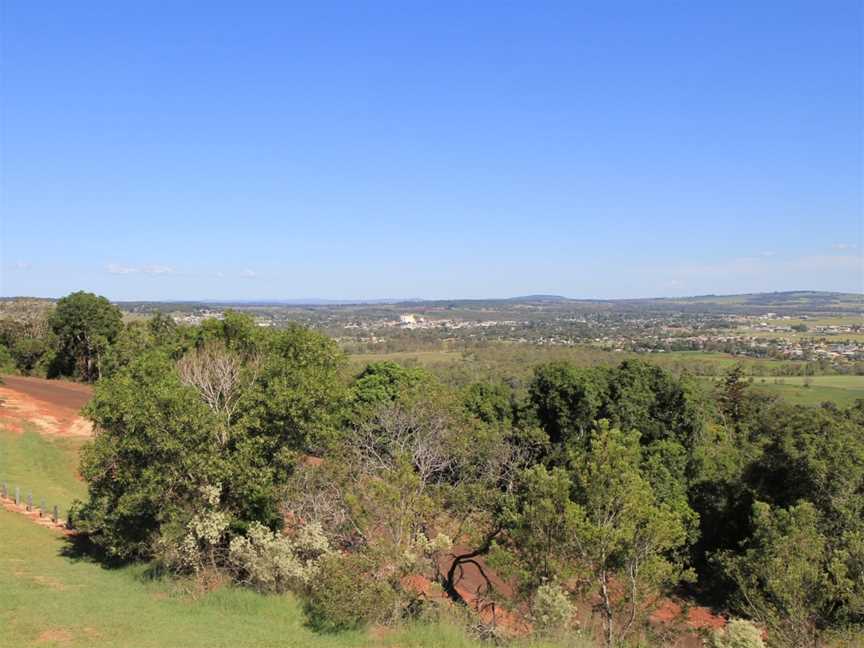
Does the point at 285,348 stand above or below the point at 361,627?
above

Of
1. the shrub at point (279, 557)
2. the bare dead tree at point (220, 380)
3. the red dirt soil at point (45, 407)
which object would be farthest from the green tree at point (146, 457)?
the red dirt soil at point (45, 407)

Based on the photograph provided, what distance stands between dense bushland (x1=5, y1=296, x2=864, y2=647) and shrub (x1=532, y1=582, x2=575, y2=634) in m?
0.05

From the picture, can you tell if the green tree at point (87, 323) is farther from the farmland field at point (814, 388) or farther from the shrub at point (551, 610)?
the farmland field at point (814, 388)

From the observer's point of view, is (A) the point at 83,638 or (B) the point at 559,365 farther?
(B) the point at 559,365

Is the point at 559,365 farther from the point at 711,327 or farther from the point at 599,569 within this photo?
the point at 711,327

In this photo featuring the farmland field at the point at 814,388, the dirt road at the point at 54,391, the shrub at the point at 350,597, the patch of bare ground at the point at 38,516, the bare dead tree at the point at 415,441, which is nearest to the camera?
the shrub at the point at 350,597

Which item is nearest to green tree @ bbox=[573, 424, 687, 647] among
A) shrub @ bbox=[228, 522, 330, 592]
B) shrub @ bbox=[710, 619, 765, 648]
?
shrub @ bbox=[710, 619, 765, 648]

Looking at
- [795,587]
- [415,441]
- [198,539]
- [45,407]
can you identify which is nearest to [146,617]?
[198,539]

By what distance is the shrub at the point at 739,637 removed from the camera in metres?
12.3

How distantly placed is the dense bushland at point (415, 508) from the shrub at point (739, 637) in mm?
38

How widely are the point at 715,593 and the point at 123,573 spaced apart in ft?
75.2

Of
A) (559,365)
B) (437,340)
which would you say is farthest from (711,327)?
(559,365)

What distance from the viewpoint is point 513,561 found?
50.6 ft

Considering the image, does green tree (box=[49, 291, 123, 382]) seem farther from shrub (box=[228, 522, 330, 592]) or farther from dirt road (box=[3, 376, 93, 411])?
shrub (box=[228, 522, 330, 592])
